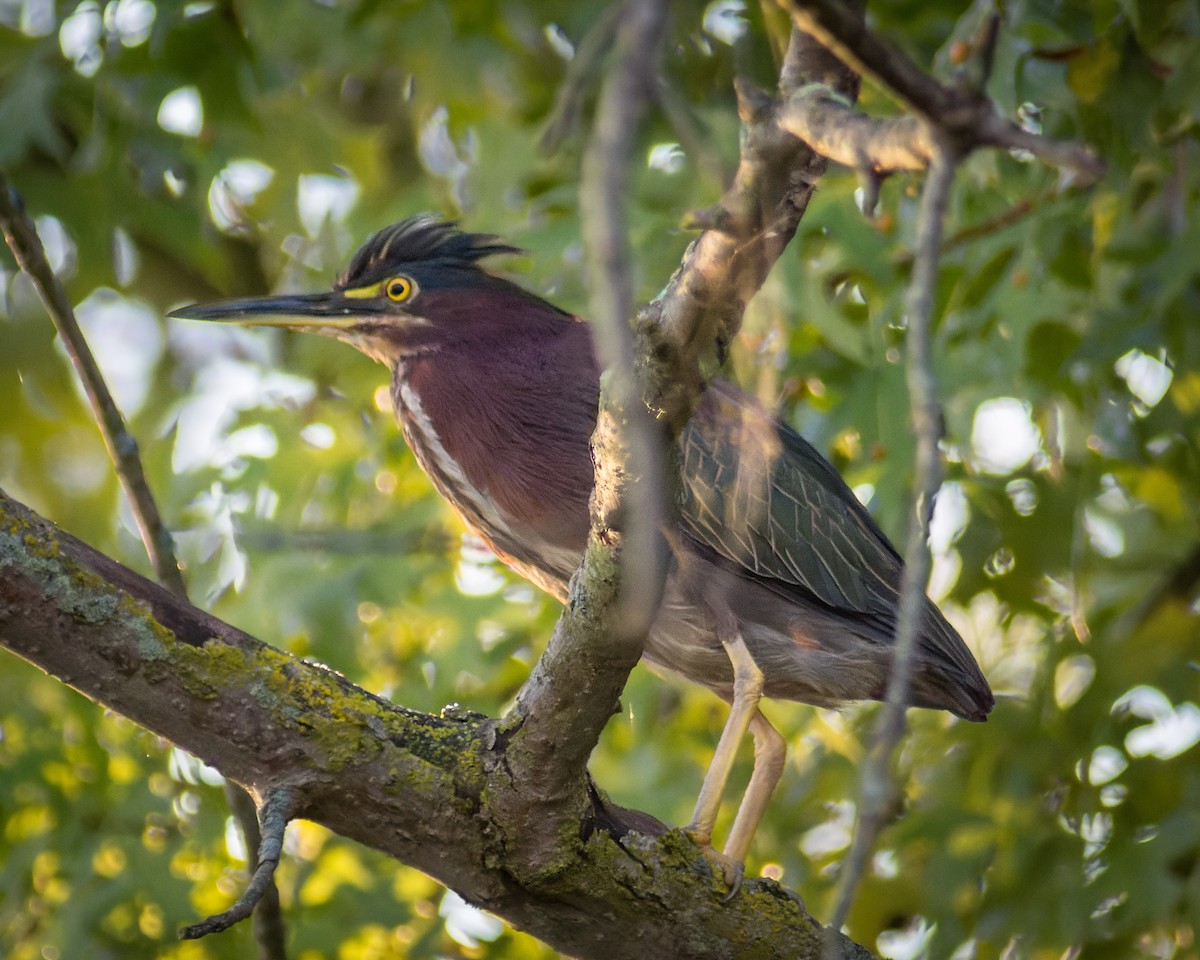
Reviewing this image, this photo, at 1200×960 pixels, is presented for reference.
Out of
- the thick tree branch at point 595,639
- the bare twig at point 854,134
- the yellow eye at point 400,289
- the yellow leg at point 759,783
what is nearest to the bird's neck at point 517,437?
the yellow eye at point 400,289

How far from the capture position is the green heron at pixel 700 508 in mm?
3537

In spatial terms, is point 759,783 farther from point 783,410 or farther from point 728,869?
point 783,410

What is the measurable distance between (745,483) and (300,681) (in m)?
1.58

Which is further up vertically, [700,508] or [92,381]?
[92,381]

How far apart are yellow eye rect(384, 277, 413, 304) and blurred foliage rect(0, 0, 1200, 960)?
43 cm

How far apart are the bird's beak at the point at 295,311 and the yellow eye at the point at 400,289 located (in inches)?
2.0

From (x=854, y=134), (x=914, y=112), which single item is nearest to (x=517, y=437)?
(x=854, y=134)

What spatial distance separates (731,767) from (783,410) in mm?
1662

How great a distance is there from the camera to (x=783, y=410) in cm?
462

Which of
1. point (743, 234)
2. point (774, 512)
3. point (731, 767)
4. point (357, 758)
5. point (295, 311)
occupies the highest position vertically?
point (743, 234)

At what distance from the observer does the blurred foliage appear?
3965 mm

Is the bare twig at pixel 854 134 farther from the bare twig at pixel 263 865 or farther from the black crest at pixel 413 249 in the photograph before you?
the black crest at pixel 413 249

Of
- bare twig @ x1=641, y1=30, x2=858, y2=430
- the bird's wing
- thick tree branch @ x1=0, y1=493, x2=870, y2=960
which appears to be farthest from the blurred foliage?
bare twig @ x1=641, y1=30, x2=858, y2=430

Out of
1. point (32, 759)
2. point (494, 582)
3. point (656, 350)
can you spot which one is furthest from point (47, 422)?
point (656, 350)
